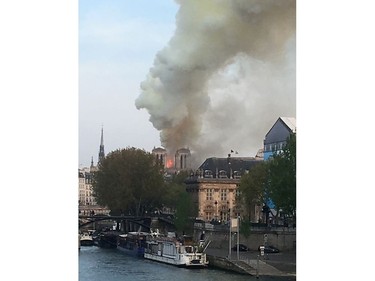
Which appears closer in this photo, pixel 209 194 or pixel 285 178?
pixel 285 178

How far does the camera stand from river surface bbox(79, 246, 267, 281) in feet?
22.6

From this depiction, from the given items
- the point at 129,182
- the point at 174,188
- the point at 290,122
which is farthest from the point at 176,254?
the point at 290,122

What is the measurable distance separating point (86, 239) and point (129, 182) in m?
0.55

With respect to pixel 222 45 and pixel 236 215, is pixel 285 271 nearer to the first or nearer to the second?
pixel 236 215

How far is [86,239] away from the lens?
7402 millimetres

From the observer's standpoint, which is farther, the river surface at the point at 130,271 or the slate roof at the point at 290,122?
the river surface at the point at 130,271

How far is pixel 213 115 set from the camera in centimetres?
699

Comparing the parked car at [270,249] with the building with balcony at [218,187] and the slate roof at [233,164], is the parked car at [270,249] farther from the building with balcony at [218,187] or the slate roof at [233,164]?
the slate roof at [233,164]

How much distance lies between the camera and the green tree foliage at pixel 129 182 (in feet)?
23.2

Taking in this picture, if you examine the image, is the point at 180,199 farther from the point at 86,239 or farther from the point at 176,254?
the point at 86,239

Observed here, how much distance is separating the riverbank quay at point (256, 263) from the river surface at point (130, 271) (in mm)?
60

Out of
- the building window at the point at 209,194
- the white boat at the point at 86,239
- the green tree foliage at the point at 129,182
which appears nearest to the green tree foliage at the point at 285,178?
the building window at the point at 209,194

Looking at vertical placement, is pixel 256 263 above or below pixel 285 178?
below
